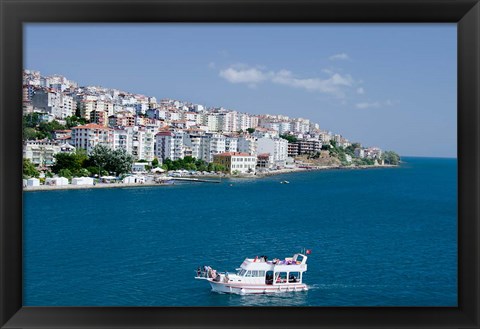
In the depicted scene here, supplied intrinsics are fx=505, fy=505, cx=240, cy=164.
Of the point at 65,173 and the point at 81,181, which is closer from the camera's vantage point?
the point at 81,181

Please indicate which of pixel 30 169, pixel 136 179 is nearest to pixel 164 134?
pixel 136 179

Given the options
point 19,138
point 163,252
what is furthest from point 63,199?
point 19,138

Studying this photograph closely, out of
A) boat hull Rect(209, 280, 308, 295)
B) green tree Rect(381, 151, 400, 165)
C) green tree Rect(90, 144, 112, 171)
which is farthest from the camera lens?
green tree Rect(381, 151, 400, 165)

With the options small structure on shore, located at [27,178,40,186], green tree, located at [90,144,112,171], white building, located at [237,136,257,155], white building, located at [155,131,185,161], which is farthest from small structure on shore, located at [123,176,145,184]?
white building, located at [237,136,257,155]

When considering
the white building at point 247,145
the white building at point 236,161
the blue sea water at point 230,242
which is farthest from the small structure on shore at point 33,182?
the white building at point 247,145

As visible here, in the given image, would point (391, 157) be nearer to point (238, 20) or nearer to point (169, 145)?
point (169, 145)

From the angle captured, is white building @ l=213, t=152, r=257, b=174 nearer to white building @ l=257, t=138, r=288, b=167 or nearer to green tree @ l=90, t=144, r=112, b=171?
white building @ l=257, t=138, r=288, b=167

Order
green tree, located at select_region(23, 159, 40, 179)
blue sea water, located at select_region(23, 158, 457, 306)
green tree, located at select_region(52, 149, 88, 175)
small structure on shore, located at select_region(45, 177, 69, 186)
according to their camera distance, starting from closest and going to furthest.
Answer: blue sea water, located at select_region(23, 158, 457, 306)
green tree, located at select_region(23, 159, 40, 179)
small structure on shore, located at select_region(45, 177, 69, 186)
green tree, located at select_region(52, 149, 88, 175)
